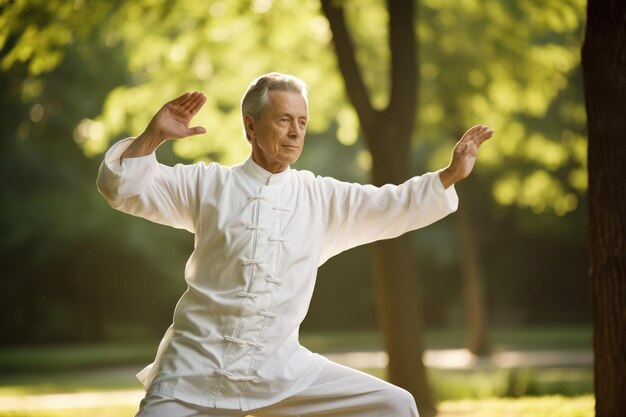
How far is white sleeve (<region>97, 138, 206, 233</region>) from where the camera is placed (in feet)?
13.9

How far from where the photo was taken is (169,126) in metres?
4.32

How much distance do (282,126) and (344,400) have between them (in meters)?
1.25

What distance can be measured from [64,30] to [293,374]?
734 cm

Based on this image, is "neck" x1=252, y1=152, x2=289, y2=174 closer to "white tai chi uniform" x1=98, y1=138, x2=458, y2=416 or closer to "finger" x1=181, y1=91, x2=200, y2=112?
"white tai chi uniform" x1=98, y1=138, x2=458, y2=416

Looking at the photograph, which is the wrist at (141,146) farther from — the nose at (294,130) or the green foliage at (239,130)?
the green foliage at (239,130)

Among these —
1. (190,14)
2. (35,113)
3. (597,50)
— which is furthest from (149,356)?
(597,50)

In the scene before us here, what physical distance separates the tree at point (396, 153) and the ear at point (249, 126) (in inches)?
246

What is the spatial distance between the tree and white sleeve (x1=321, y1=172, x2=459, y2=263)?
6235mm

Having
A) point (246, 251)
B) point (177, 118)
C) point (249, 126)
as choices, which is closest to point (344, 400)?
point (246, 251)

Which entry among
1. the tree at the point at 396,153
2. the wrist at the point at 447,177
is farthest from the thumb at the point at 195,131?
the tree at the point at 396,153

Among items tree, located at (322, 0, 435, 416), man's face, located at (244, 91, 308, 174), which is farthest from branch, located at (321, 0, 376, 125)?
man's face, located at (244, 91, 308, 174)

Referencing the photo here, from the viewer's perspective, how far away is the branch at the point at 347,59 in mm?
10891

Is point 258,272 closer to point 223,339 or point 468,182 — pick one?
point 223,339

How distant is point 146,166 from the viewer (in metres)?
4.27
